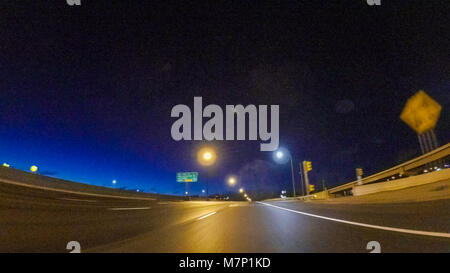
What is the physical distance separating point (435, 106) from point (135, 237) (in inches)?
739

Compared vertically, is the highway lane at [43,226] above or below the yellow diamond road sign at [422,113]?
below

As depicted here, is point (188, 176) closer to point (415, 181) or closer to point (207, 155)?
point (207, 155)

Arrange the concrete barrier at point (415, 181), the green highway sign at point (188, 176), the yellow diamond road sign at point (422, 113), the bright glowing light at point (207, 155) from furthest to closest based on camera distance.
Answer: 1. the green highway sign at point (188, 176)
2. the bright glowing light at point (207, 155)
3. the yellow diamond road sign at point (422, 113)
4. the concrete barrier at point (415, 181)

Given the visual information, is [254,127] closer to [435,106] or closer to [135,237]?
[135,237]

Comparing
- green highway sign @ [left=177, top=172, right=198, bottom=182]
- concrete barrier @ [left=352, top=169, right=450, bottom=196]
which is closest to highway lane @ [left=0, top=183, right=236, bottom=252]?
concrete barrier @ [left=352, top=169, right=450, bottom=196]

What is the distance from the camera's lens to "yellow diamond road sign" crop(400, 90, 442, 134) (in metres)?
13.0

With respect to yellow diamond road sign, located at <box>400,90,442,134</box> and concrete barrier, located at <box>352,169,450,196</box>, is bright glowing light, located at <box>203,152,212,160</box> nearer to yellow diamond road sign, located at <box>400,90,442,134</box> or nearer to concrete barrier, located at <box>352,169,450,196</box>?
concrete barrier, located at <box>352,169,450,196</box>

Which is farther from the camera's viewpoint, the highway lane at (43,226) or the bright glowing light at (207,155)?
the bright glowing light at (207,155)

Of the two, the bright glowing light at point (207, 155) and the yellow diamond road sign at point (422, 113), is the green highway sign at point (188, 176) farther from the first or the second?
the yellow diamond road sign at point (422, 113)

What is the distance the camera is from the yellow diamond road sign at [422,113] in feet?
42.8

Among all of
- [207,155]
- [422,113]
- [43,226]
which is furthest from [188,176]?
[43,226]

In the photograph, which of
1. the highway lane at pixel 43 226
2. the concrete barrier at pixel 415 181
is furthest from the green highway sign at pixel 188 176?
the highway lane at pixel 43 226

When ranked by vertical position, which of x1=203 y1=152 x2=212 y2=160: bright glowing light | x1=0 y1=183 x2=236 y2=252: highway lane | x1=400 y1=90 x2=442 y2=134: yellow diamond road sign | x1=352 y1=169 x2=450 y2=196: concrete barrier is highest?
x1=400 y1=90 x2=442 y2=134: yellow diamond road sign
